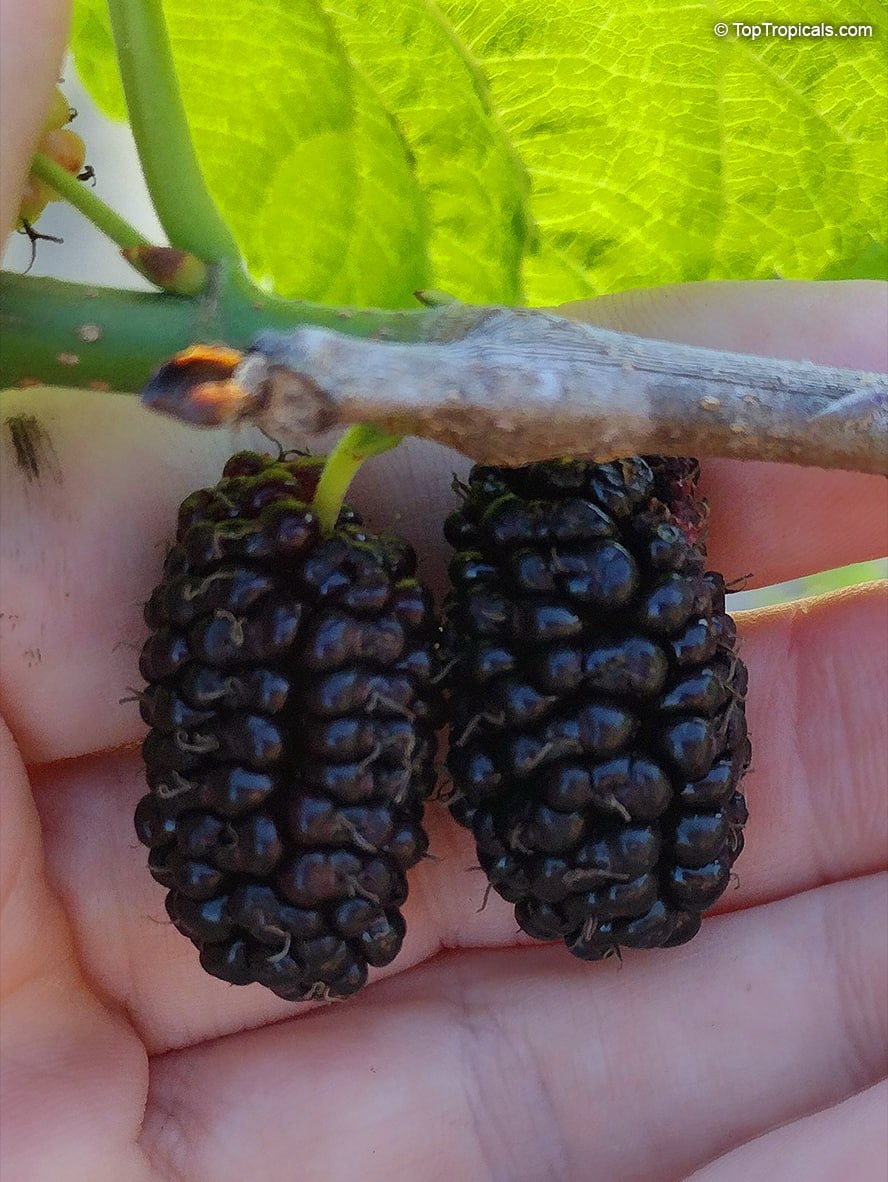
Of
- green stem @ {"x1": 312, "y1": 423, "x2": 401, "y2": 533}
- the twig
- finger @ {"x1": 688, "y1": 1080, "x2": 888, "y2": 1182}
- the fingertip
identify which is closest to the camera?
the twig

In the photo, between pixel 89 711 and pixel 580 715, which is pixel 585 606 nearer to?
pixel 580 715

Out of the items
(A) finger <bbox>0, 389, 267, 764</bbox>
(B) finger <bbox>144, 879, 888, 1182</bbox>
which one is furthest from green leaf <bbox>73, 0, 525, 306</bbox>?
(B) finger <bbox>144, 879, 888, 1182</bbox>

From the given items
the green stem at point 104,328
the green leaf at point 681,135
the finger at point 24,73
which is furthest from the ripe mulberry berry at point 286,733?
the green leaf at point 681,135

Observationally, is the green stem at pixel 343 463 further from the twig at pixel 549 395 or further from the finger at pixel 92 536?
the finger at pixel 92 536

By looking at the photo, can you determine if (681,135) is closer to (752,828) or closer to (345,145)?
(345,145)

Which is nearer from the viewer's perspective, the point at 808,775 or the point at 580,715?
the point at 580,715

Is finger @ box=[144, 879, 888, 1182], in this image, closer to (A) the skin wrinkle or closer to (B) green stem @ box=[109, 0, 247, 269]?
(A) the skin wrinkle

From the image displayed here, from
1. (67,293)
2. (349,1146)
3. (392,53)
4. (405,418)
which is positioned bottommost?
(349,1146)

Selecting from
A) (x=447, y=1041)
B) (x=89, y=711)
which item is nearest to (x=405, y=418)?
(x=89, y=711)
